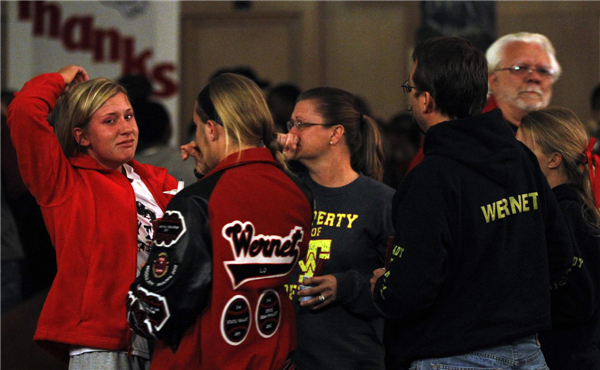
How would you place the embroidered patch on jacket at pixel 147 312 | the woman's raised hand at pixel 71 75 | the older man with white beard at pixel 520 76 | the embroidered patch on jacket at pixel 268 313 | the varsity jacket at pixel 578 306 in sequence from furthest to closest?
the older man with white beard at pixel 520 76, the woman's raised hand at pixel 71 75, the varsity jacket at pixel 578 306, the embroidered patch on jacket at pixel 268 313, the embroidered patch on jacket at pixel 147 312

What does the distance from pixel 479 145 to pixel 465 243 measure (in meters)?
0.27

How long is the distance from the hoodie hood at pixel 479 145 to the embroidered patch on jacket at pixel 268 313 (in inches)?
22.5

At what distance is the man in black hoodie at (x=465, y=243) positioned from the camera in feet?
5.58

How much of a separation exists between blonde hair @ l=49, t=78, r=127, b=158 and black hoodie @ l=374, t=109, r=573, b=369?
99 centimetres

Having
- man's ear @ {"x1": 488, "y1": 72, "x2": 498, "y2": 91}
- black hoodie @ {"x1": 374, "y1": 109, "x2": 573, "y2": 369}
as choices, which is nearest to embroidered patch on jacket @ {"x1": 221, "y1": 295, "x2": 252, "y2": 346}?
black hoodie @ {"x1": 374, "y1": 109, "x2": 573, "y2": 369}

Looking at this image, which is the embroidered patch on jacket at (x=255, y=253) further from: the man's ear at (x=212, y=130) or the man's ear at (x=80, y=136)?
the man's ear at (x=80, y=136)

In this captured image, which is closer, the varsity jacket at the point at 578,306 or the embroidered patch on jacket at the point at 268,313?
the embroidered patch on jacket at the point at 268,313

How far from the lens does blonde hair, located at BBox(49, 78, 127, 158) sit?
2.09m

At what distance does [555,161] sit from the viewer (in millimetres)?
2260

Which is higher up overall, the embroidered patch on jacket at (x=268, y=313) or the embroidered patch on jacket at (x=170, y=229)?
the embroidered patch on jacket at (x=170, y=229)

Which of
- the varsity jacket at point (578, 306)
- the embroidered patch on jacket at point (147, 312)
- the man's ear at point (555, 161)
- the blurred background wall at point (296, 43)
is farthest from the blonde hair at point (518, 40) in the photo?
the blurred background wall at point (296, 43)

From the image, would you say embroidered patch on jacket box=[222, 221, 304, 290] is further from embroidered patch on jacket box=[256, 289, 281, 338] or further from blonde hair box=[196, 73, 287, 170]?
blonde hair box=[196, 73, 287, 170]

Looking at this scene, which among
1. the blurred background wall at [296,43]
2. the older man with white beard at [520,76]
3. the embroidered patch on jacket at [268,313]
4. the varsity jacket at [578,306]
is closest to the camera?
the embroidered patch on jacket at [268,313]

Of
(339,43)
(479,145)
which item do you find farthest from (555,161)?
(339,43)
